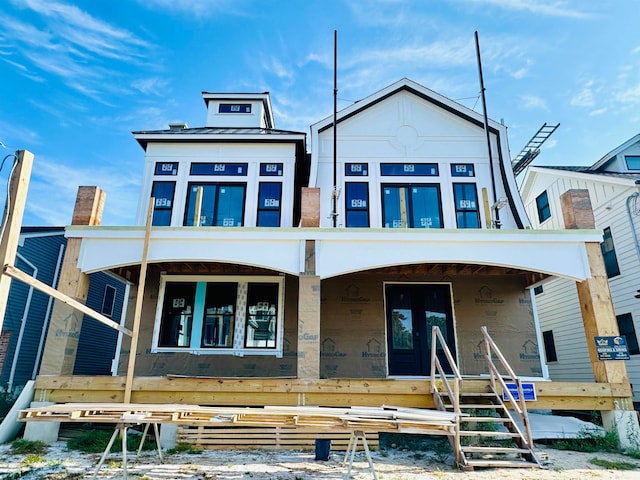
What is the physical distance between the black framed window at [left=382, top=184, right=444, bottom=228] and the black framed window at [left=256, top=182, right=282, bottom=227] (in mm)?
2745

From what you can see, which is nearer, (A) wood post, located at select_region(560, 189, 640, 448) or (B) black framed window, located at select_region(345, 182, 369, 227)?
(A) wood post, located at select_region(560, 189, 640, 448)

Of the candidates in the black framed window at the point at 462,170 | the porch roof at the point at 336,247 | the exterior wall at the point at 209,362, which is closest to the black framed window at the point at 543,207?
the black framed window at the point at 462,170

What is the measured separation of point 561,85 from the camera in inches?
448

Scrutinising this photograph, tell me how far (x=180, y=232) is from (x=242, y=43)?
230 inches

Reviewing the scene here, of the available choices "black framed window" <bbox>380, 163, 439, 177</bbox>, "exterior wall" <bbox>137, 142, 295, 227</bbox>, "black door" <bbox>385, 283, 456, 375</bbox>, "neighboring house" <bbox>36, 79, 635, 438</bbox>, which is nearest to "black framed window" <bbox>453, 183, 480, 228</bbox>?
"neighboring house" <bbox>36, 79, 635, 438</bbox>

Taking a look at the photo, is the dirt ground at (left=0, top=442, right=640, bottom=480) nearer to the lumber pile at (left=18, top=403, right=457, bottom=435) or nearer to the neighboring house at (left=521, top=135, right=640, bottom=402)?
the lumber pile at (left=18, top=403, right=457, bottom=435)

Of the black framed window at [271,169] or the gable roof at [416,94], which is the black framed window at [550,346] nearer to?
the gable roof at [416,94]

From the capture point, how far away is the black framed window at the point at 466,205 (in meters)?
10.8

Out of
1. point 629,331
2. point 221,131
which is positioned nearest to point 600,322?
point 629,331

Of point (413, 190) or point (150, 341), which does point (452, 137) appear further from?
point (150, 341)

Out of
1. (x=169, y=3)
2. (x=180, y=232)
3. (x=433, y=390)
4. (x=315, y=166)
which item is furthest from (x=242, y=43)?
(x=433, y=390)

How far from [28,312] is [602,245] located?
1712cm

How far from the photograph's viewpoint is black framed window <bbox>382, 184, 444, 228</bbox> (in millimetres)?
10750

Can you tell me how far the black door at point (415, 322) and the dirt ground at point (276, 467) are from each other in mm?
3330
